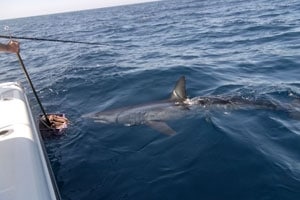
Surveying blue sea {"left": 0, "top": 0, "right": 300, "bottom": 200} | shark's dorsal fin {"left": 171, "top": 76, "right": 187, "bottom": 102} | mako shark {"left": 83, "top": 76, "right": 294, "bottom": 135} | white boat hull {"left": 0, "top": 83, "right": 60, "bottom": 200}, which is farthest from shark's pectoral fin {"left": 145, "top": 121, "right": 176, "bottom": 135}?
white boat hull {"left": 0, "top": 83, "right": 60, "bottom": 200}

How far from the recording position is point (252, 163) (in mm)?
6004

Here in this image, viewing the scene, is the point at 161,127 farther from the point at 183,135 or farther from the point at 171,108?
the point at 171,108

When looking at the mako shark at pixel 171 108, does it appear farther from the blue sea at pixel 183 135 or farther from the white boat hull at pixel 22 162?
the white boat hull at pixel 22 162

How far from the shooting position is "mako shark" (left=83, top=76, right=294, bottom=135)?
8.25 meters

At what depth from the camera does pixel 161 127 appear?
7.73 metres

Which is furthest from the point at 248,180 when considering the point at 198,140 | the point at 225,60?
the point at 225,60

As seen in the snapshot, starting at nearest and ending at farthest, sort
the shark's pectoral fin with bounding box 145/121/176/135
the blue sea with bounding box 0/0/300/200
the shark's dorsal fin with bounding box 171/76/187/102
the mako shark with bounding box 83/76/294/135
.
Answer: the blue sea with bounding box 0/0/300/200 < the shark's pectoral fin with bounding box 145/121/176/135 < the mako shark with bounding box 83/76/294/135 < the shark's dorsal fin with bounding box 171/76/187/102

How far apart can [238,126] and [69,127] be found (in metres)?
3.85

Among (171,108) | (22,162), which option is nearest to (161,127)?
(171,108)

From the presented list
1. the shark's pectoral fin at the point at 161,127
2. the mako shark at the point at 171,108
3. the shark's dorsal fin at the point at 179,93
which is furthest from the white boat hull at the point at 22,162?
the shark's dorsal fin at the point at 179,93

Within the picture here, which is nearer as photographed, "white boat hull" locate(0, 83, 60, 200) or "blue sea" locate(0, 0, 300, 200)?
"white boat hull" locate(0, 83, 60, 200)

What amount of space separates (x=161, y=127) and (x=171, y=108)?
870 millimetres

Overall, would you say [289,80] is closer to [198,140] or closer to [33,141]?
[198,140]

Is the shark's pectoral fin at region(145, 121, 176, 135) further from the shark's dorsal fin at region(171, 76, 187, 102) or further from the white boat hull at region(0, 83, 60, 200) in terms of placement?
the white boat hull at region(0, 83, 60, 200)
